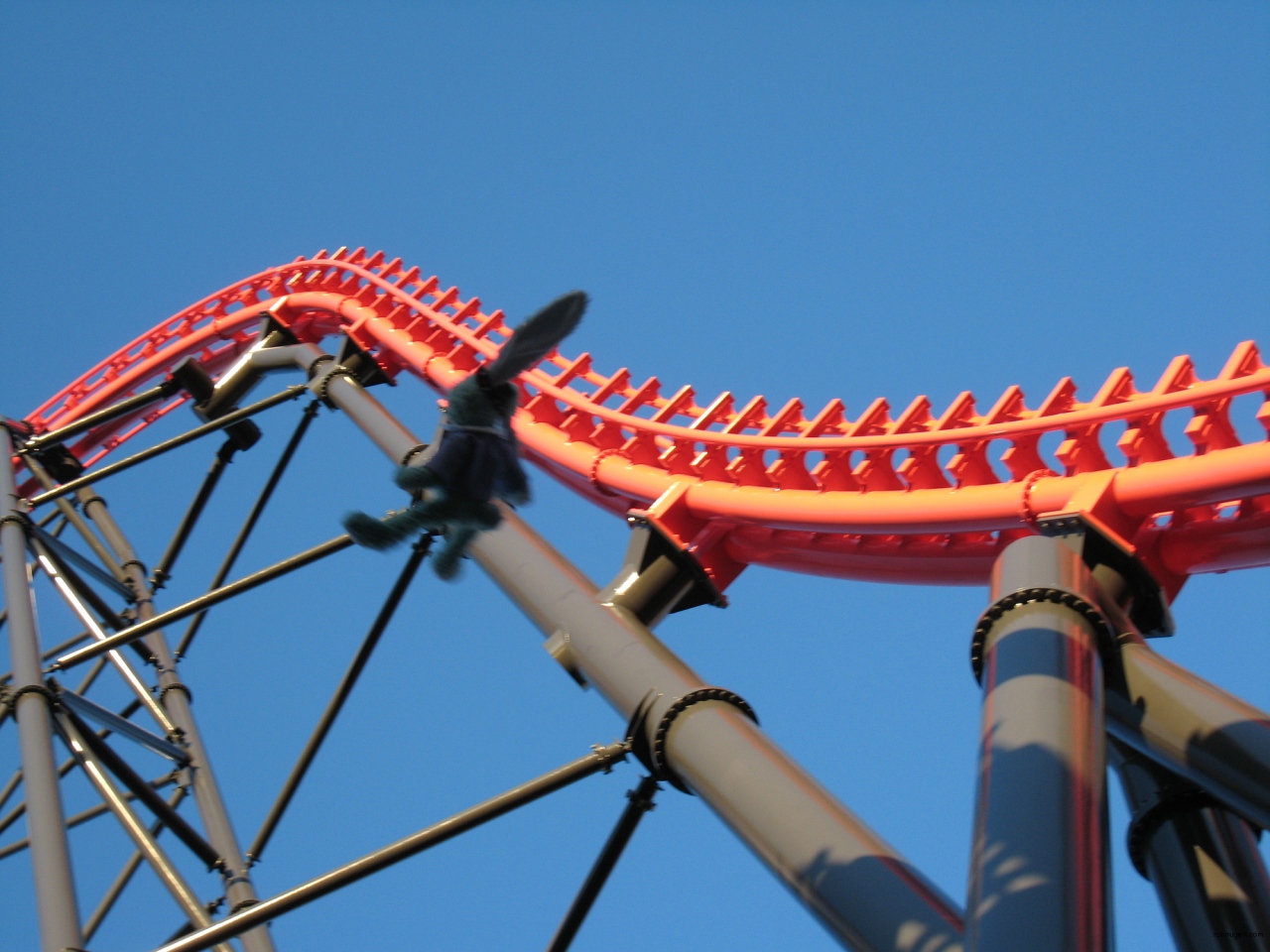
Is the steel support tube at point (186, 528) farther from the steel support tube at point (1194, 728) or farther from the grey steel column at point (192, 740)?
the steel support tube at point (1194, 728)

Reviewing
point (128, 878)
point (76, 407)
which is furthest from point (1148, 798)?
point (76, 407)

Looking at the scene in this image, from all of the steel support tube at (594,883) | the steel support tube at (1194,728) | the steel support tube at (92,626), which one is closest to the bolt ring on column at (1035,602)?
the steel support tube at (1194,728)

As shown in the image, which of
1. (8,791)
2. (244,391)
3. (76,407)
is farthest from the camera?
(76,407)

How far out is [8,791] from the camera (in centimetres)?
841

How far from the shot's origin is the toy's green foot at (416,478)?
5.02 m

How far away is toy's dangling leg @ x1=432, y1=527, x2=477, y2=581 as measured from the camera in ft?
17.6

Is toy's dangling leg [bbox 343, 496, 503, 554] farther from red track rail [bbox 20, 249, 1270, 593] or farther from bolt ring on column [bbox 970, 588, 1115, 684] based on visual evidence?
bolt ring on column [bbox 970, 588, 1115, 684]

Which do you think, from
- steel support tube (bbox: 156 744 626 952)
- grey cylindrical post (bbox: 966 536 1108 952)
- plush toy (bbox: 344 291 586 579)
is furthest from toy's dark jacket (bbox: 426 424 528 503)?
grey cylindrical post (bbox: 966 536 1108 952)

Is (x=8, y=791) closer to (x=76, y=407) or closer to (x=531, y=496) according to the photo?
(x=76, y=407)

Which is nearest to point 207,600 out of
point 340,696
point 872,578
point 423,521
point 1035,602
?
point 340,696

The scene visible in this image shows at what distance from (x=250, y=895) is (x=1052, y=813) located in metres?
4.23

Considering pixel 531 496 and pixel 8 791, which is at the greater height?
pixel 8 791

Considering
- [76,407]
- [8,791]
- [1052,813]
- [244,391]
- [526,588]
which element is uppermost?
[76,407]

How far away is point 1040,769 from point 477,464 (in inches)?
87.2
